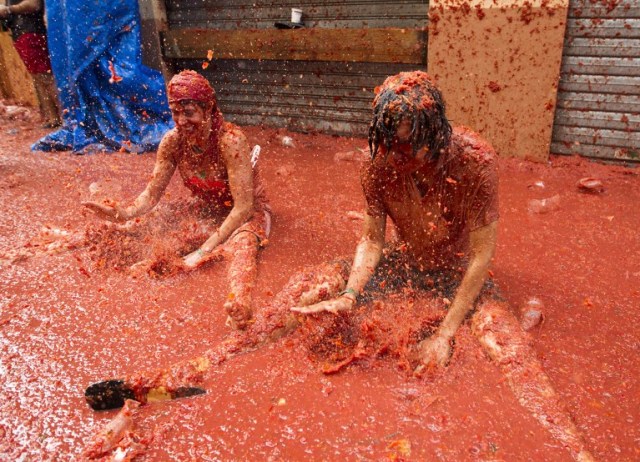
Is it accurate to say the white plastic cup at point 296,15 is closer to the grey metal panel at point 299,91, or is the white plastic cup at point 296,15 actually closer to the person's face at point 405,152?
the grey metal panel at point 299,91

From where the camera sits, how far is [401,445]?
6.13 feet

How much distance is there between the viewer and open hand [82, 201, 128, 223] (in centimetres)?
327

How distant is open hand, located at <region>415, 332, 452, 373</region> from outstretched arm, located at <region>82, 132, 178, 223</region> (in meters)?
2.24

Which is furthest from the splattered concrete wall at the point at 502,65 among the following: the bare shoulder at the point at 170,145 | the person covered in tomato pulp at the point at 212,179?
the bare shoulder at the point at 170,145

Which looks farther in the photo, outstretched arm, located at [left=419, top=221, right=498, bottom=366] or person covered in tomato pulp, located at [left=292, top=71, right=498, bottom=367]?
outstretched arm, located at [left=419, top=221, right=498, bottom=366]

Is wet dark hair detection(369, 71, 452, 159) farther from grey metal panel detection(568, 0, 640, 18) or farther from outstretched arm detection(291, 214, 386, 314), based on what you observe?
grey metal panel detection(568, 0, 640, 18)

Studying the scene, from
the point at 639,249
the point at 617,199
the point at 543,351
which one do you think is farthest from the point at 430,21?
the point at 543,351

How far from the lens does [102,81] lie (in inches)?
239

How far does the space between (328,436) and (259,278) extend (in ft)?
4.51

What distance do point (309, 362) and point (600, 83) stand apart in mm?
4139

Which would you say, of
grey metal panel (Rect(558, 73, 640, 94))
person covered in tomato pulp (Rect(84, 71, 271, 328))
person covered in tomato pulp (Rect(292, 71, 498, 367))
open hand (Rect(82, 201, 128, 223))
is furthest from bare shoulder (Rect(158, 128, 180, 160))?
grey metal panel (Rect(558, 73, 640, 94))

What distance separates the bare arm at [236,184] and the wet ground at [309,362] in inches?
9.1

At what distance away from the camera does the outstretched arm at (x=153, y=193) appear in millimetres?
3354

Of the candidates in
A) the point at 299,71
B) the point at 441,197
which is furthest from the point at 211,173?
the point at 299,71
